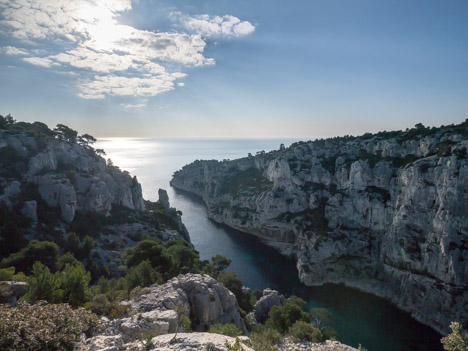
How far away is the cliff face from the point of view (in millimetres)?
40500

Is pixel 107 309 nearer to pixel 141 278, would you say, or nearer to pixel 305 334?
pixel 141 278

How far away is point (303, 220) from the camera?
7056cm

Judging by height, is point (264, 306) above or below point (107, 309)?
below

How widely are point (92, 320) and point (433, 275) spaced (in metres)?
54.4

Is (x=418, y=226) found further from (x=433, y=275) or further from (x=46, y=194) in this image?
(x=46, y=194)

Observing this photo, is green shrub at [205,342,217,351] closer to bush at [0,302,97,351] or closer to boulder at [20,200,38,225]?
bush at [0,302,97,351]

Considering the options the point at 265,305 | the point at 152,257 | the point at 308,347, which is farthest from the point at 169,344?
the point at 265,305

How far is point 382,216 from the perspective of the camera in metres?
56.8

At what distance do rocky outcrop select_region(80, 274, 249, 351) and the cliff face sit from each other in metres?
37.0

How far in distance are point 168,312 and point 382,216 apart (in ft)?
185

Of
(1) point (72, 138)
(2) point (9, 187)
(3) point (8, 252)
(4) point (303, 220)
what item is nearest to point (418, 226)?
(4) point (303, 220)

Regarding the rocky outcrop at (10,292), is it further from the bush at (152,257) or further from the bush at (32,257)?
the bush at (32,257)

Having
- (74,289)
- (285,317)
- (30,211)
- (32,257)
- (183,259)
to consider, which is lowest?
(285,317)

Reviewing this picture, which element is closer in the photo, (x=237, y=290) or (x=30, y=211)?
(x=237, y=290)
